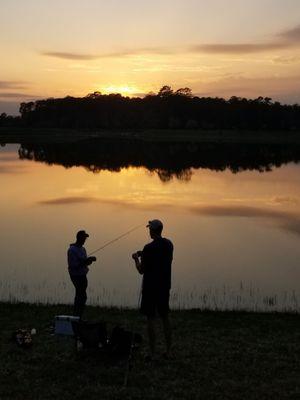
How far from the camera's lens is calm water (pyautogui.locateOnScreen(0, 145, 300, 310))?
15.8 m

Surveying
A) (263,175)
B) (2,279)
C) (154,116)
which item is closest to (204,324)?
(2,279)

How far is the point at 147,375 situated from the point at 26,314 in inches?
183

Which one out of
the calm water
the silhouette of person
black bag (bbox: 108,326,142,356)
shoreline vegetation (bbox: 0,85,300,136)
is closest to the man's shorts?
the silhouette of person

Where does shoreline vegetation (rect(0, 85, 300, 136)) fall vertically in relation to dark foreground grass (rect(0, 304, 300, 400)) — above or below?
above

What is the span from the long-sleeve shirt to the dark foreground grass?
1219 millimetres

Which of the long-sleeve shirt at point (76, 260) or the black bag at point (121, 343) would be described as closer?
the black bag at point (121, 343)

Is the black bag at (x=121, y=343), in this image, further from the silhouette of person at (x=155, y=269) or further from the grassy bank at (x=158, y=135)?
the grassy bank at (x=158, y=135)

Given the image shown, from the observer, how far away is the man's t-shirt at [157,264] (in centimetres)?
857

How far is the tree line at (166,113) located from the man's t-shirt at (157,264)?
15011cm

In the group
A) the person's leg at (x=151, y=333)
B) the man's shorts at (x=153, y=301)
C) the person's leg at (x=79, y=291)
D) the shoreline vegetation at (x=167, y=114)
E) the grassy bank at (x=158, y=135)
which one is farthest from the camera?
the shoreline vegetation at (x=167, y=114)

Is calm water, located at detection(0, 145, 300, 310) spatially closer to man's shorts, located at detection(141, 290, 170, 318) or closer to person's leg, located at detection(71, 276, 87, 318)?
person's leg, located at detection(71, 276, 87, 318)

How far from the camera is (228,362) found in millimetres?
8992

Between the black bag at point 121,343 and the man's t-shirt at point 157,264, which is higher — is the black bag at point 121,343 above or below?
below

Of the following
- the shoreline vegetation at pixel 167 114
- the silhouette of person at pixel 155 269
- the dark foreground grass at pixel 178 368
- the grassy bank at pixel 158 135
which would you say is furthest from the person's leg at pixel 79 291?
the shoreline vegetation at pixel 167 114
